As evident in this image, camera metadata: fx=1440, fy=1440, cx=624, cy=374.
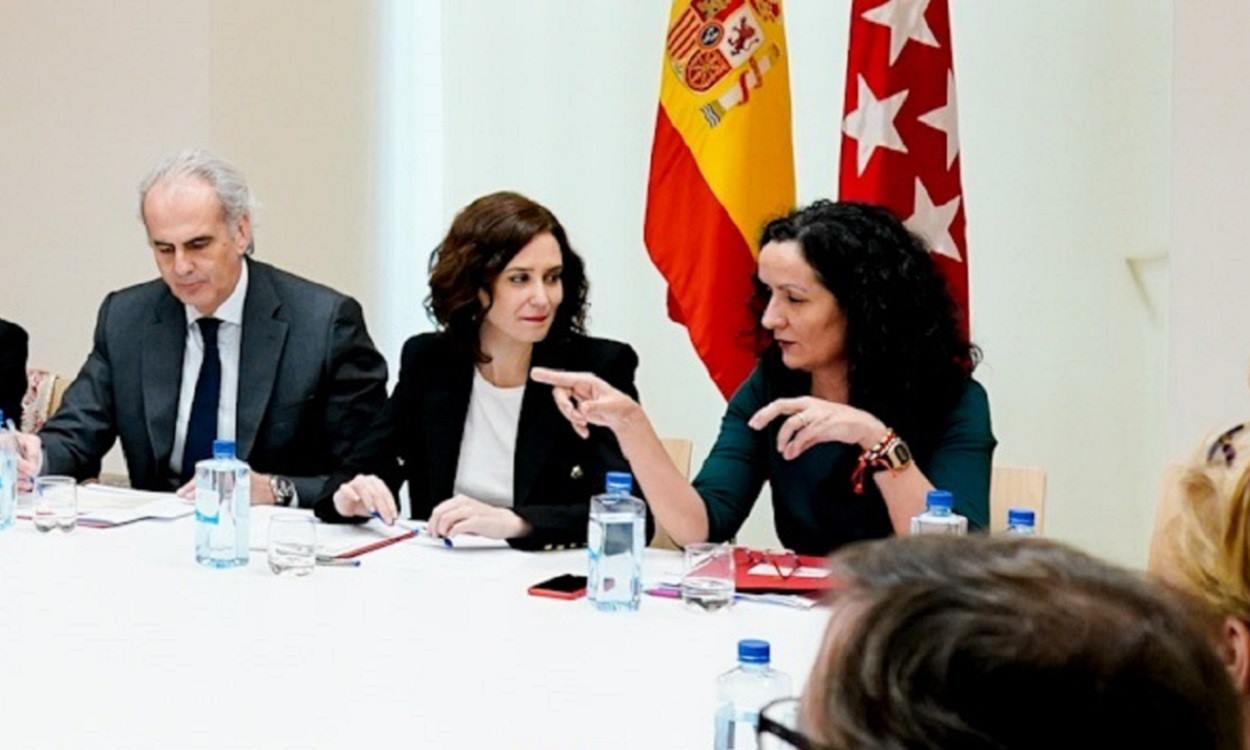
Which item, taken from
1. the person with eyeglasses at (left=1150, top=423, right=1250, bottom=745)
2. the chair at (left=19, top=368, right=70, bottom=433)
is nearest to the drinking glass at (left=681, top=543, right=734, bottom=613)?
the person with eyeglasses at (left=1150, top=423, right=1250, bottom=745)

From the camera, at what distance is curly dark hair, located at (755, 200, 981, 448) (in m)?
2.61

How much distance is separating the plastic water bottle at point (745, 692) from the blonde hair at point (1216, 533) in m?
0.55

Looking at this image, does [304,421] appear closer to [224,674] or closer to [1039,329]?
[224,674]

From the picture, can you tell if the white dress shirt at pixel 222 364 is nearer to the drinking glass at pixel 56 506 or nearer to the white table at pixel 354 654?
the drinking glass at pixel 56 506

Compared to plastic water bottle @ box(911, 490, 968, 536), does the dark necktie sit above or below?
above

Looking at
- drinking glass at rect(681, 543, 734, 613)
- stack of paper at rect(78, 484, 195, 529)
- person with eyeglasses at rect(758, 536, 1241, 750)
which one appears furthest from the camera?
stack of paper at rect(78, 484, 195, 529)

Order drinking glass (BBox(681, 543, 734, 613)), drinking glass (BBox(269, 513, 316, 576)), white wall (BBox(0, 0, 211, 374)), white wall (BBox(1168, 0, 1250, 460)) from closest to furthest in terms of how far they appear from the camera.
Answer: drinking glass (BBox(681, 543, 734, 613))
drinking glass (BBox(269, 513, 316, 576))
white wall (BBox(1168, 0, 1250, 460))
white wall (BBox(0, 0, 211, 374))

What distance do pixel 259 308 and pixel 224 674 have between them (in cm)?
163

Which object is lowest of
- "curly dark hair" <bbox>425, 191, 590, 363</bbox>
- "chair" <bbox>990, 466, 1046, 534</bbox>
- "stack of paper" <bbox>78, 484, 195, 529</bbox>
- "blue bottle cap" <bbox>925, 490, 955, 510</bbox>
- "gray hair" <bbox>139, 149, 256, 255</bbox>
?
"stack of paper" <bbox>78, 484, 195, 529</bbox>

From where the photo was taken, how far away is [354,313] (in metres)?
3.36

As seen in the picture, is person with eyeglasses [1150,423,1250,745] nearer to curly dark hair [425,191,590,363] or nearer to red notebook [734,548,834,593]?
red notebook [734,548,834,593]

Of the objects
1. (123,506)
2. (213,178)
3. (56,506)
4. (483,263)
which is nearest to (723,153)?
(483,263)

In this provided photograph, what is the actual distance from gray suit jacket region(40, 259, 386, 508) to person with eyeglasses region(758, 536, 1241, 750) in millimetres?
2700

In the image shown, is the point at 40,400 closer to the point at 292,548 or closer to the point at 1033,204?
the point at 292,548
